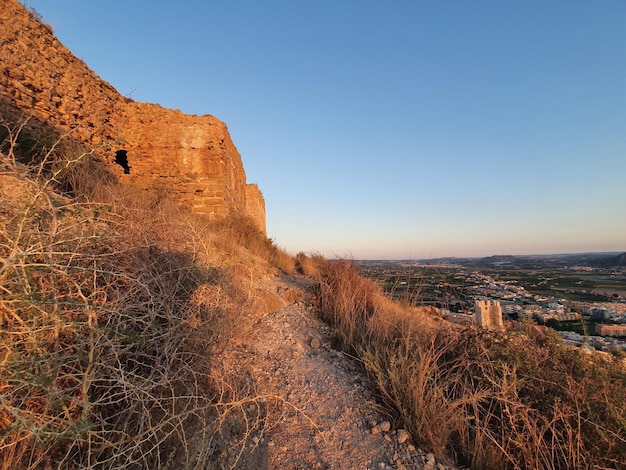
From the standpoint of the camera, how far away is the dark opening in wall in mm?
7230

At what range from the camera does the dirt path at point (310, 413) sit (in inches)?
70.7

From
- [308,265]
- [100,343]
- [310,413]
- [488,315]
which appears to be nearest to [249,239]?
[308,265]

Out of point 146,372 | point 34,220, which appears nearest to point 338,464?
point 146,372

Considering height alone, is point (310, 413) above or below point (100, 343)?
below

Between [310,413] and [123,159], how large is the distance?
7.71 metres

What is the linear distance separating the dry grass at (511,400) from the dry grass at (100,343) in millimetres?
1169

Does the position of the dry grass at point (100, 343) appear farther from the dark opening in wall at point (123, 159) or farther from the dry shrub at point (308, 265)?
the dark opening in wall at point (123, 159)

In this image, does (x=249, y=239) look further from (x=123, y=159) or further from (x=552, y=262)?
(x=552, y=262)

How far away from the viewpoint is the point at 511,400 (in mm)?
2047

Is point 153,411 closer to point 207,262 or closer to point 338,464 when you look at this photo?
point 338,464

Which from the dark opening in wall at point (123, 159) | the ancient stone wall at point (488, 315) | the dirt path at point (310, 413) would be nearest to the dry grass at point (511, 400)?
the dirt path at point (310, 413)

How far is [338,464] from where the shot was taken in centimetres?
177

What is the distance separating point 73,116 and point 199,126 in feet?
8.10

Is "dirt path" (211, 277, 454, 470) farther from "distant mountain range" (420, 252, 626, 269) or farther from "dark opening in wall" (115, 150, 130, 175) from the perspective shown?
"distant mountain range" (420, 252, 626, 269)
